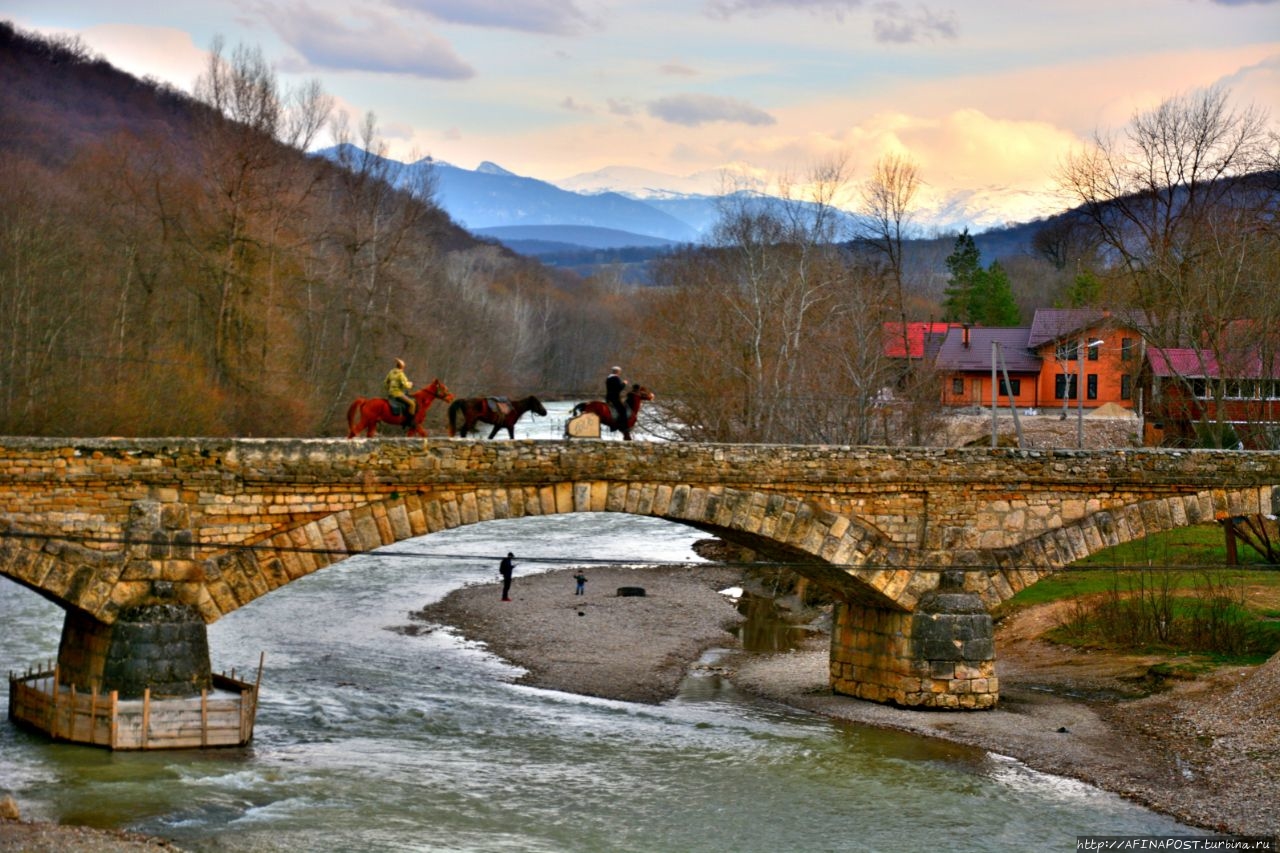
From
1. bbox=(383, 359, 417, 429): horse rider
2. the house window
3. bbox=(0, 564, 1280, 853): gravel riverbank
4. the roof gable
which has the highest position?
the roof gable

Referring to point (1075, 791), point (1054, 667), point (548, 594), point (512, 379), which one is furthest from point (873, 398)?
point (512, 379)

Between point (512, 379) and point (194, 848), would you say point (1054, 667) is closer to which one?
point (194, 848)

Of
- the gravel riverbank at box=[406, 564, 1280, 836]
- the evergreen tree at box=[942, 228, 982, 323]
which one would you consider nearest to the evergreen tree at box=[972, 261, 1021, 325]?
the evergreen tree at box=[942, 228, 982, 323]

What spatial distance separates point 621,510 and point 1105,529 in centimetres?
868

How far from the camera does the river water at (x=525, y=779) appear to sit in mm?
19312

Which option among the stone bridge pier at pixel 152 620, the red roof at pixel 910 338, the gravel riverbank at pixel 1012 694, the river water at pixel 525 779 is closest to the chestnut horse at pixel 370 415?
the river water at pixel 525 779

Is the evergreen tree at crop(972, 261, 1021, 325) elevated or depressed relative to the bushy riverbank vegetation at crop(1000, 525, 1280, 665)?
elevated

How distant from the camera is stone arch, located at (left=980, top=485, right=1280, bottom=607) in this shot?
26188mm

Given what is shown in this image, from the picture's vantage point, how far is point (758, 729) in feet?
84.7

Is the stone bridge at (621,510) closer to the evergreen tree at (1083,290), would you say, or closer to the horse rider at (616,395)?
the horse rider at (616,395)

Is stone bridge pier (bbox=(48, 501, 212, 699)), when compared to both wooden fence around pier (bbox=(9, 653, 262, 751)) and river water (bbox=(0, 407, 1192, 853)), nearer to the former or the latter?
wooden fence around pier (bbox=(9, 653, 262, 751))

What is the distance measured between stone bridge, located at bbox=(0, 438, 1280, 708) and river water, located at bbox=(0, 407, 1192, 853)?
170cm

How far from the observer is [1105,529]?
26.5 m

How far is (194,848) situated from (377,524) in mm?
6063
